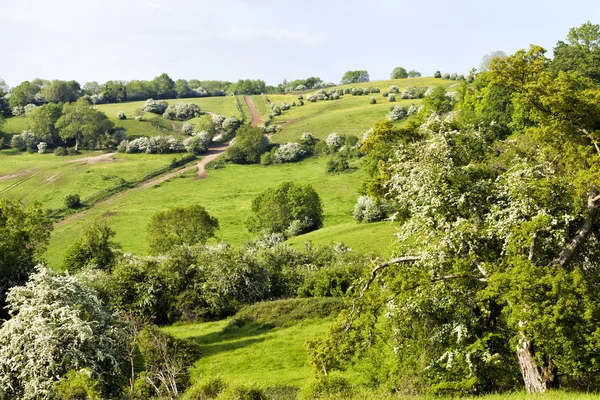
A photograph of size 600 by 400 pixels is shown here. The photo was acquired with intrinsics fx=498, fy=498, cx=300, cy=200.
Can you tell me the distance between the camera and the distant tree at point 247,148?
13400 cm

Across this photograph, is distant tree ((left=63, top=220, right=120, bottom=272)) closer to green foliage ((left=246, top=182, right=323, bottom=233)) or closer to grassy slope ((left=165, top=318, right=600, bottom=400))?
green foliage ((left=246, top=182, right=323, bottom=233))

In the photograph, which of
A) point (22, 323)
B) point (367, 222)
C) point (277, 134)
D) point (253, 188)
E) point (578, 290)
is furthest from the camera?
point (277, 134)

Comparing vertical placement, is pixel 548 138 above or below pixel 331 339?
above

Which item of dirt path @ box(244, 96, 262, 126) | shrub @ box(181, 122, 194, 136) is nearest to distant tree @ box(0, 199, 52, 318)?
shrub @ box(181, 122, 194, 136)

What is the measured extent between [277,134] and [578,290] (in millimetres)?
139408

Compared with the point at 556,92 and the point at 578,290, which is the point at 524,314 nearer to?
the point at 578,290

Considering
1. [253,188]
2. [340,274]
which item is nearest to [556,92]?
[340,274]

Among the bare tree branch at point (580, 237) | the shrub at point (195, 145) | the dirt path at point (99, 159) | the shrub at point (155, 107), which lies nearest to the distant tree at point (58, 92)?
the shrub at point (155, 107)

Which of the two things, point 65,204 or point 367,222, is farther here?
point 65,204

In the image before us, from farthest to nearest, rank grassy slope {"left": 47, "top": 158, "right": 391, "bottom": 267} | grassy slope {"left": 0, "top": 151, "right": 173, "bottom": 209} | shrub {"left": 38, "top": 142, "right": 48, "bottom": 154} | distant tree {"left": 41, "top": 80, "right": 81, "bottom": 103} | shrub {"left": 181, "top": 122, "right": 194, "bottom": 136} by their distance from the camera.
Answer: distant tree {"left": 41, "top": 80, "right": 81, "bottom": 103} → shrub {"left": 181, "top": 122, "right": 194, "bottom": 136} → shrub {"left": 38, "top": 142, "right": 48, "bottom": 154} → grassy slope {"left": 0, "top": 151, "right": 173, "bottom": 209} → grassy slope {"left": 47, "top": 158, "right": 391, "bottom": 267}

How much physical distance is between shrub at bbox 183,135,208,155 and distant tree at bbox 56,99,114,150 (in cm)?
2780

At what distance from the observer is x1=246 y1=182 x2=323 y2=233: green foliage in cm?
8500

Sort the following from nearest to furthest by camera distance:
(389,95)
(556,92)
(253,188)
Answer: (556,92) → (253,188) → (389,95)

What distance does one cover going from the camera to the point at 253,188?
11156 centimetres
